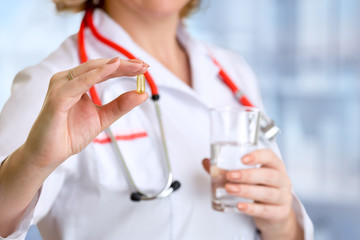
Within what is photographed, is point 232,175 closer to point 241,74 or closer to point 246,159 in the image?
point 246,159

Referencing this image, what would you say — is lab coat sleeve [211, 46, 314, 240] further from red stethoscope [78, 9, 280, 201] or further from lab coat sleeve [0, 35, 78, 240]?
lab coat sleeve [0, 35, 78, 240]

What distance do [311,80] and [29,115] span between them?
1462 millimetres

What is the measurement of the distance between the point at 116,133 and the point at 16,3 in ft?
4.07

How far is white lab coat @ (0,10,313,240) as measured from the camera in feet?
2.61

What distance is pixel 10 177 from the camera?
585 mm

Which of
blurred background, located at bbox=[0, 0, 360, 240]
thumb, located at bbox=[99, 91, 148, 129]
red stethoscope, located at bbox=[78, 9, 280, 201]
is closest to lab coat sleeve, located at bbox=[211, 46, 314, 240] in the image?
red stethoscope, located at bbox=[78, 9, 280, 201]

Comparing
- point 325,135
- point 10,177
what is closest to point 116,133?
point 10,177

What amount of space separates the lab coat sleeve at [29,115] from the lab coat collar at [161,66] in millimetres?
150

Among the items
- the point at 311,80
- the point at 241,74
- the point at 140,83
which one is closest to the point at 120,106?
the point at 140,83

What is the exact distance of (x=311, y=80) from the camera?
6.54 ft

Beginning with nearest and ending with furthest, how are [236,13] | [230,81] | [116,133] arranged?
1. [116,133]
2. [230,81]
3. [236,13]

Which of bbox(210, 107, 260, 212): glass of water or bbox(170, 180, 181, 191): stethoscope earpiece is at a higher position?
bbox(210, 107, 260, 212): glass of water

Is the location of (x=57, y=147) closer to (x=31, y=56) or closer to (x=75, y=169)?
(x=75, y=169)

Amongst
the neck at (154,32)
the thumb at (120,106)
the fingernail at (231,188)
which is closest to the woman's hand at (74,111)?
the thumb at (120,106)
